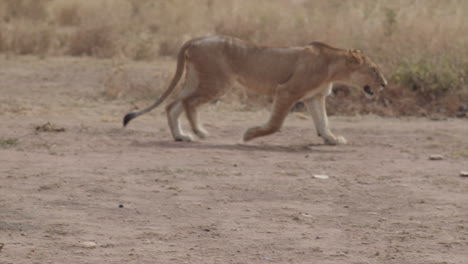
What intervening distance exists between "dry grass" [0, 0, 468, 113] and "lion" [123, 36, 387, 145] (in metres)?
2.84

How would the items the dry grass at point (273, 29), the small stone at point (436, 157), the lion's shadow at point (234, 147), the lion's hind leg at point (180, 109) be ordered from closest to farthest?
the small stone at point (436, 157), the lion's shadow at point (234, 147), the lion's hind leg at point (180, 109), the dry grass at point (273, 29)

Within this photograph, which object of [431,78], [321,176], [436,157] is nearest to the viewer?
[321,176]

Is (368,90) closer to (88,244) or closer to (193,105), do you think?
(193,105)

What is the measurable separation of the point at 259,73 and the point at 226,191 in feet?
8.87

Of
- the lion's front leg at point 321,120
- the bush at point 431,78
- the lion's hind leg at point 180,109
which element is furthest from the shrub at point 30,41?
the lion's front leg at point 321,120

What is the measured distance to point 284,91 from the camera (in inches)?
379

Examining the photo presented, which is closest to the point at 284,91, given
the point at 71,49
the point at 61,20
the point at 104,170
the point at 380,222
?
the point at 104,170

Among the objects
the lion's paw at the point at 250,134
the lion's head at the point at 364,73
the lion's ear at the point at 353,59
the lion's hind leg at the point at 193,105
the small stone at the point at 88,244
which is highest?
the lion's ear at the point at 353,59

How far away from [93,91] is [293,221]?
7.59 meters

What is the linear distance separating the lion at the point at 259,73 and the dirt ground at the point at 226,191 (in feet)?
1.18

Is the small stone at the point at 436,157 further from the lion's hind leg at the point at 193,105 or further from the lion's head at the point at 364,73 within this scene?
the lion's hind leg at the point at 193,105

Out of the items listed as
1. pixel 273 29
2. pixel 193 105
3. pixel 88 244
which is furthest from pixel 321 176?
pixel 273 29

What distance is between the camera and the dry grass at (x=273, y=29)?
13.1 meters

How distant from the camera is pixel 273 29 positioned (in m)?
16.3
